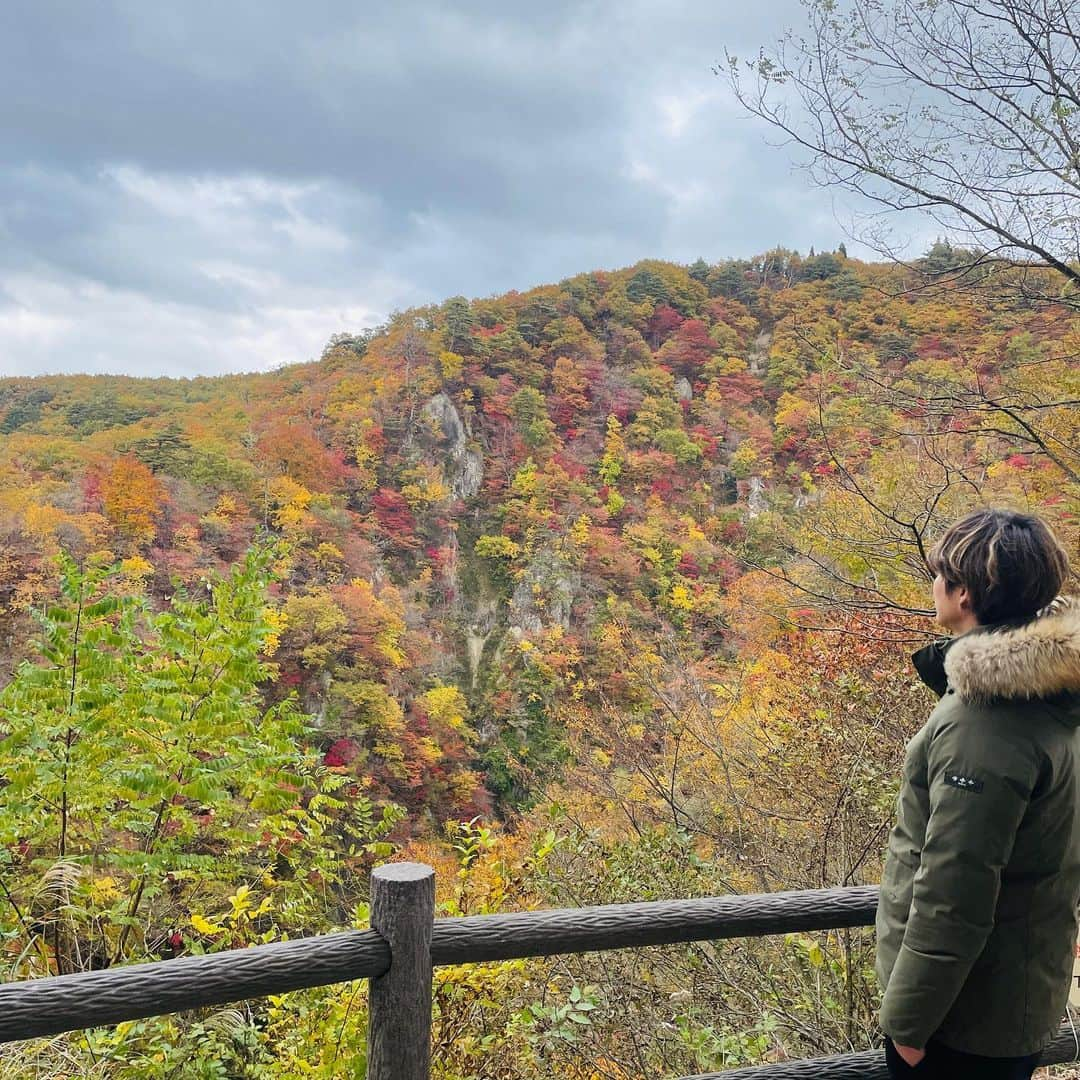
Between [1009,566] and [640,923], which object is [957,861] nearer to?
[1009,566]

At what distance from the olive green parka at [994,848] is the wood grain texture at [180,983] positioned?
90 cm

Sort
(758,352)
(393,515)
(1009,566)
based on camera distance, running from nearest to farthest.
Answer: (1009,566), (393,515), (758,352)

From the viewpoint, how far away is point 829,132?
402 cm

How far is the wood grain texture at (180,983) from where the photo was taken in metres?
1.18

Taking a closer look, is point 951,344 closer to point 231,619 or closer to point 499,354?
point 231,619

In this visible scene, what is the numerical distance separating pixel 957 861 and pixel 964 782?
11 cm

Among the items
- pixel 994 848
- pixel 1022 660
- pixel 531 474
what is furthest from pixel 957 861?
pixel 531 474

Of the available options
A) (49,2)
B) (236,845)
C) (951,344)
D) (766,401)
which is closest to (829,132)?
(951,344)

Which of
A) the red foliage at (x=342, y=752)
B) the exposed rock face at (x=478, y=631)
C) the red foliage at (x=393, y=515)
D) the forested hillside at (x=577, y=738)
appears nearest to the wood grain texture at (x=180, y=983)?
the forested hillside at (x=577, y=738)

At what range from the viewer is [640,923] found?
1519 mm

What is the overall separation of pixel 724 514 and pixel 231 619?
29366mm

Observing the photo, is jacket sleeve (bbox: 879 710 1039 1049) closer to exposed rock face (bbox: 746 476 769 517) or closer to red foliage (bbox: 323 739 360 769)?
red foliage (bbox: 323 739 360 769)

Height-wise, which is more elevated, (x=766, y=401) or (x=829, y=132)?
(x=766, y=401)

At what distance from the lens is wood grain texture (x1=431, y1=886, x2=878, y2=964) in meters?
1.45
